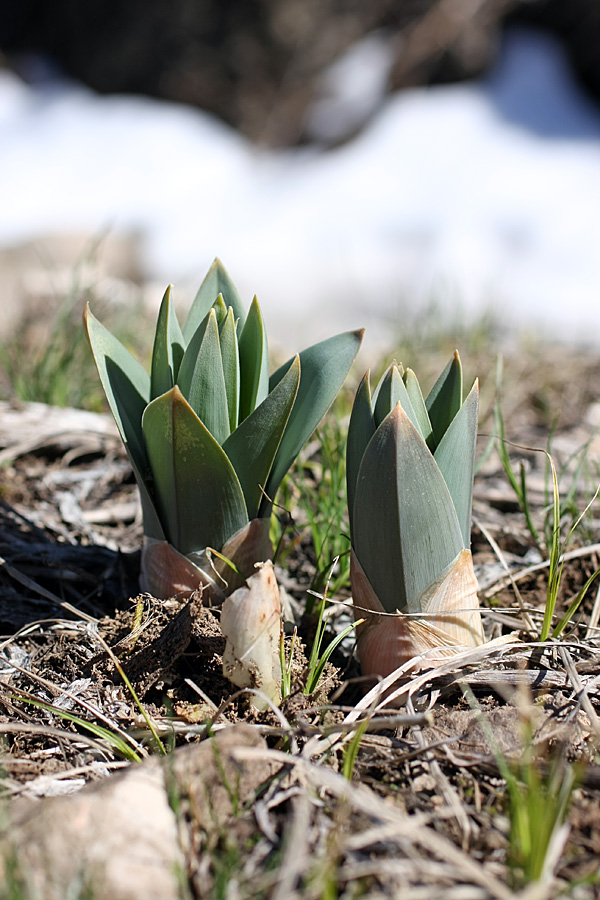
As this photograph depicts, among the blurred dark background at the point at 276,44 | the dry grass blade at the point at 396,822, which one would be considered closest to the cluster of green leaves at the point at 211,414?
the dry grass blade at the point at 396,822

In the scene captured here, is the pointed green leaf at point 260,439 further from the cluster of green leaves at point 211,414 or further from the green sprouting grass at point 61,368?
the green sprouting grass at point 61,368

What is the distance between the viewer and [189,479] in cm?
102

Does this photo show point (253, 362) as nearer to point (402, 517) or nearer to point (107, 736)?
point (402, 517)

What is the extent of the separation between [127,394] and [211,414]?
172mm

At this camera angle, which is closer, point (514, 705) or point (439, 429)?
point (514, 705)

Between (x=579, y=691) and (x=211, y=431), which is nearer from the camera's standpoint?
(x=579, y=691)

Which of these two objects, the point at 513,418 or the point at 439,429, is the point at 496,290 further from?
the point at 439,429

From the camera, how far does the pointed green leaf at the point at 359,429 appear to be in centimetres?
102

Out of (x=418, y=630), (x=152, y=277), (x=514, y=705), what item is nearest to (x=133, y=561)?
(x=418, y=630)

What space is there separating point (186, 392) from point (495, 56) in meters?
5.62

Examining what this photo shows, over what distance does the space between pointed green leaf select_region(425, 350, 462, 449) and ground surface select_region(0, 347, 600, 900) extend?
28 centimetres

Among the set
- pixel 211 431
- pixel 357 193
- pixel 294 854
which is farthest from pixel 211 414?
pixel 357 193

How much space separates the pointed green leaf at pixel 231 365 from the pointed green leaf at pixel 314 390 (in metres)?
0.09

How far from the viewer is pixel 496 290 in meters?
4.11
